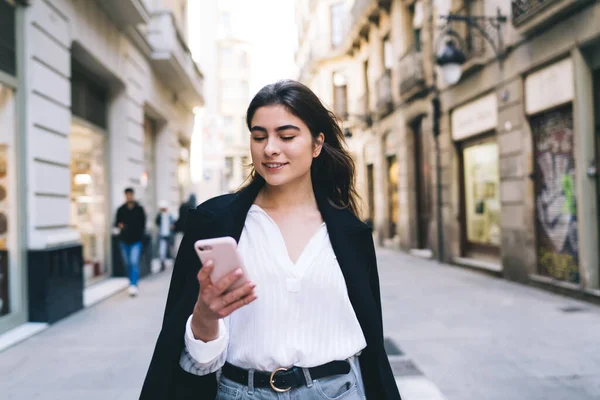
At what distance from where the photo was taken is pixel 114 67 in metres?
10.4

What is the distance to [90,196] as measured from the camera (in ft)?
33.6

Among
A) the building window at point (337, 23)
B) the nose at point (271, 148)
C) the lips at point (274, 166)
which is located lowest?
the lips at point (274, 166)

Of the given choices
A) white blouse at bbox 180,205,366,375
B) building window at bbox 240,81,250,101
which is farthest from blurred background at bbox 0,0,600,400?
building window at bbox 240,81,250,101

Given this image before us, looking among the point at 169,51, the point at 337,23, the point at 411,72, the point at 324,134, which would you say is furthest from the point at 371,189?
the point at 324,134

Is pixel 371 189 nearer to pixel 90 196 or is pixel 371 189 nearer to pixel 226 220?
pixel 90 196

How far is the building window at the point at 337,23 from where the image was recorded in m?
30.3

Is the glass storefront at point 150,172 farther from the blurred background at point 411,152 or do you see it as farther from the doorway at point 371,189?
the doorway at point 371,189

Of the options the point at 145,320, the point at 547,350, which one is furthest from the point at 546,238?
the point at 145,320

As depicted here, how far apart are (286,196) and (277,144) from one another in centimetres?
22

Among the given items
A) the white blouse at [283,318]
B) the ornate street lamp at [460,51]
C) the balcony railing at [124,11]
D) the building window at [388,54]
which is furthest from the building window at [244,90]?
the white blouse at [283,318]

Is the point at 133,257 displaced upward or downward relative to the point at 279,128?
downward

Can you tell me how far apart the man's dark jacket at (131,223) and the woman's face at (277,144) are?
807 centimetres

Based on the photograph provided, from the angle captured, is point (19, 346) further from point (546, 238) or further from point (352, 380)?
point (546, 238)

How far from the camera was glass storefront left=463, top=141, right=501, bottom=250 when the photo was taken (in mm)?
11859
